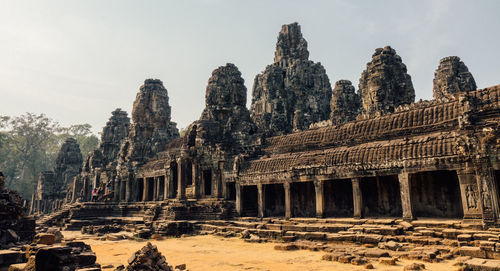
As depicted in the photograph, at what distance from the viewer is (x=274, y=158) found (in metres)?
19.9

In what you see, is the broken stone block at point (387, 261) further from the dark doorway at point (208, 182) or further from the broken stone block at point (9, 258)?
the dark doorway at point (208, 182)

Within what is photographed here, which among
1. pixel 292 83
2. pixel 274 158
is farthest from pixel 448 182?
pixel 292 83

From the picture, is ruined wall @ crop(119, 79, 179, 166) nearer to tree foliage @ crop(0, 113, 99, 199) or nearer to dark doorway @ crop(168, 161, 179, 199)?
dark doorway @ crop(168, 161, 179, 199)

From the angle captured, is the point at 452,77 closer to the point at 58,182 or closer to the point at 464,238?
the point at 464,238

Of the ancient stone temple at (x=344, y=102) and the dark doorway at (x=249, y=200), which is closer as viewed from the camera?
the dark doorway at (x=249, y=200)

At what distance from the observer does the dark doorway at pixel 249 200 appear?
820 inches

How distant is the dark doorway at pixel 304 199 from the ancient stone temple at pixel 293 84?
105 feet

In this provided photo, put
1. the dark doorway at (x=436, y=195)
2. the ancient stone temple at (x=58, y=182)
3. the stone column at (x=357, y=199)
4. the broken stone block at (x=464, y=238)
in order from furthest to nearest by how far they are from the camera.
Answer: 1. the ancient stone temple at (x=58, y=182)
2. the stone column at (x=357, y=199)
3. the dark doorway at (x=436, y=195)
4. the broken stone block at (x=464, y=238)

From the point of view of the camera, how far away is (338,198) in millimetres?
18094

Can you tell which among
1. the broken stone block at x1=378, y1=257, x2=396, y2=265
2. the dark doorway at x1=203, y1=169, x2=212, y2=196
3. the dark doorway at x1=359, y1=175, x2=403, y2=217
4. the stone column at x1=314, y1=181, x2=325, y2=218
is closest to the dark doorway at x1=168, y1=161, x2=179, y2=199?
the dark doorway at x1=203, y1=169, x2=212, y2=196

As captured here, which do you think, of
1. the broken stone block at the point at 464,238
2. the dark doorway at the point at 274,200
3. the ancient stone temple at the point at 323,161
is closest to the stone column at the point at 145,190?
the ancient stone temple at the point at 323,161

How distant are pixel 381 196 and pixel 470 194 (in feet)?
15.8

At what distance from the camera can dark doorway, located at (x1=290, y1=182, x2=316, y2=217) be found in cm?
1908

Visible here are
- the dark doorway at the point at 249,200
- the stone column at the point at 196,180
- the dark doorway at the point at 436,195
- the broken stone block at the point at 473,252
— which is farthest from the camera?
the stone column at the point at 196,180
